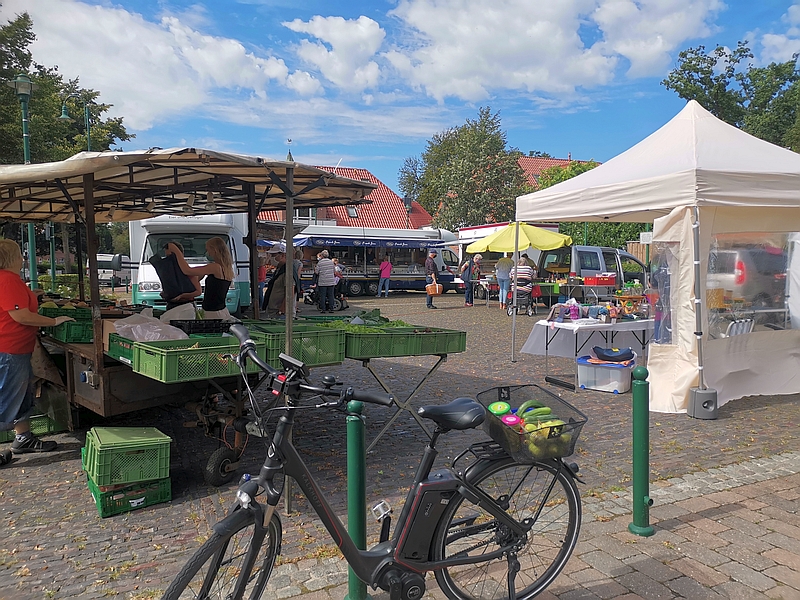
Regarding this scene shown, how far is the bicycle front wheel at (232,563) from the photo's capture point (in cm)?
222

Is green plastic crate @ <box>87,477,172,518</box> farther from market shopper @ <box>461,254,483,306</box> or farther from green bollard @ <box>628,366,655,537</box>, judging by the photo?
market shopper @ <box>461,254,483,306</box>

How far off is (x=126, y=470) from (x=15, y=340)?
6.27 ft

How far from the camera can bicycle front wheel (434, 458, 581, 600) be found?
9.29 feet

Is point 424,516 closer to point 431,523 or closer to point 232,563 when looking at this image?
point 431,523

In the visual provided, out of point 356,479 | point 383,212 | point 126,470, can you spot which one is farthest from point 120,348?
point 383,212

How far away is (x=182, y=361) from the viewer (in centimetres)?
399

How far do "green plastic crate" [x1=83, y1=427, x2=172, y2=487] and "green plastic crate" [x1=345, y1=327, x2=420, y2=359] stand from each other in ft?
5.20

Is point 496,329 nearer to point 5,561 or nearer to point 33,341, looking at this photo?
point 33,341

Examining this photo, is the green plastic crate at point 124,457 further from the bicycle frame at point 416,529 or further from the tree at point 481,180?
the tree at point 481,180

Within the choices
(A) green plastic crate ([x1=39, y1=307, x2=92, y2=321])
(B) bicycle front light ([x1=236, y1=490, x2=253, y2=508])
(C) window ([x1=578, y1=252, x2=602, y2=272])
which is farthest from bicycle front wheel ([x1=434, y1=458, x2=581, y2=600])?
(C) window ([x1=578, y1=252, x2=602, y2=272])

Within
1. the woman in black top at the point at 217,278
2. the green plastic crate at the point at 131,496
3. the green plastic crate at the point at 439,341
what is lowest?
the green plastic crate at the point at 131,496

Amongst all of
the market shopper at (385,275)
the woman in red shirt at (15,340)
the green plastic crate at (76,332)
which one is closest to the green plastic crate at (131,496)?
the woman in red shirt at (15,340)

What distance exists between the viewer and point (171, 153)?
12.6 ft

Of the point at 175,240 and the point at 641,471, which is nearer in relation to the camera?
the point at 641,471
